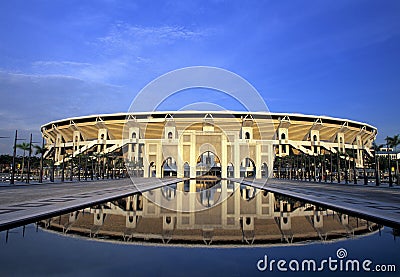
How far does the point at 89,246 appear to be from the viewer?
173 inches

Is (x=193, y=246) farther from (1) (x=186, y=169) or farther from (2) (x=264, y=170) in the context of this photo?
(2) (x=264, y=170)

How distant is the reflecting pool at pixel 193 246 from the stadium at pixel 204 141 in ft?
150

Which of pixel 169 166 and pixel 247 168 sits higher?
pixel 169 166

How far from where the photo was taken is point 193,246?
451cm

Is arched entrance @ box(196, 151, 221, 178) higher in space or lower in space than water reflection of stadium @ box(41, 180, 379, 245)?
higher

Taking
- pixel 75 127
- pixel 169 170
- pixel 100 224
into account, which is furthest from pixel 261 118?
pixel 100 224

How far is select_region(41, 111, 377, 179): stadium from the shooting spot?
54031 mm
